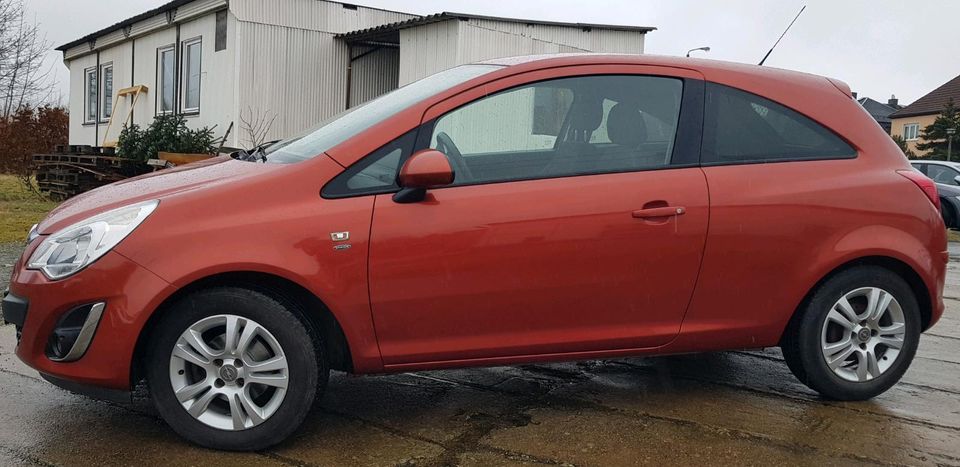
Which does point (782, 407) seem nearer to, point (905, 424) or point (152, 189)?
point (905, 424)

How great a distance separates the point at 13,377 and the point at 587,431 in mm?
2939

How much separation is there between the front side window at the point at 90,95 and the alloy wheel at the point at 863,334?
885 inches

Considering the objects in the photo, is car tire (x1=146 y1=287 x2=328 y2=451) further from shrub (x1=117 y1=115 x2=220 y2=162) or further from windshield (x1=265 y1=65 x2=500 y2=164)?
shrub (x1=117 y1=115 x2=220 y2=162)

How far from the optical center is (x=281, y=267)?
10.4 feet

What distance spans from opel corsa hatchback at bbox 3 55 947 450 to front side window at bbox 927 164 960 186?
53.5 ft

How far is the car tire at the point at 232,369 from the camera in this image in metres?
3.17

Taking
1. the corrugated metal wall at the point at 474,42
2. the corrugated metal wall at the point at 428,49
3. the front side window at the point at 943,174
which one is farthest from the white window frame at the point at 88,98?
the front side window at the point at 943,174

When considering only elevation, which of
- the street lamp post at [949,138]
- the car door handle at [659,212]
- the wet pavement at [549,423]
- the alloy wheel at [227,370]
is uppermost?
the street lamp post at [949,138]

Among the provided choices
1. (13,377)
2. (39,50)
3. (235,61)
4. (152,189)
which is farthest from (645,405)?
(39,50)

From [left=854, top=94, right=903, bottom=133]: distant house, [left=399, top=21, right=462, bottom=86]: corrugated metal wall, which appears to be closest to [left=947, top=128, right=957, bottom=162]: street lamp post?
[left=854, top=94, right=903, bottom=133]: distant house

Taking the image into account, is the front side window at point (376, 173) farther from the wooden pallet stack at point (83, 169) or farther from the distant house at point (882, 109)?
the distant house at point (882, 109)

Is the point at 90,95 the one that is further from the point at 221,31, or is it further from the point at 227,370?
the point at 227,370

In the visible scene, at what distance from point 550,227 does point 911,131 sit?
6710 centimetres

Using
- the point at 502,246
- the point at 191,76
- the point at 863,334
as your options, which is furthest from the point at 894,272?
the point at 191,76
